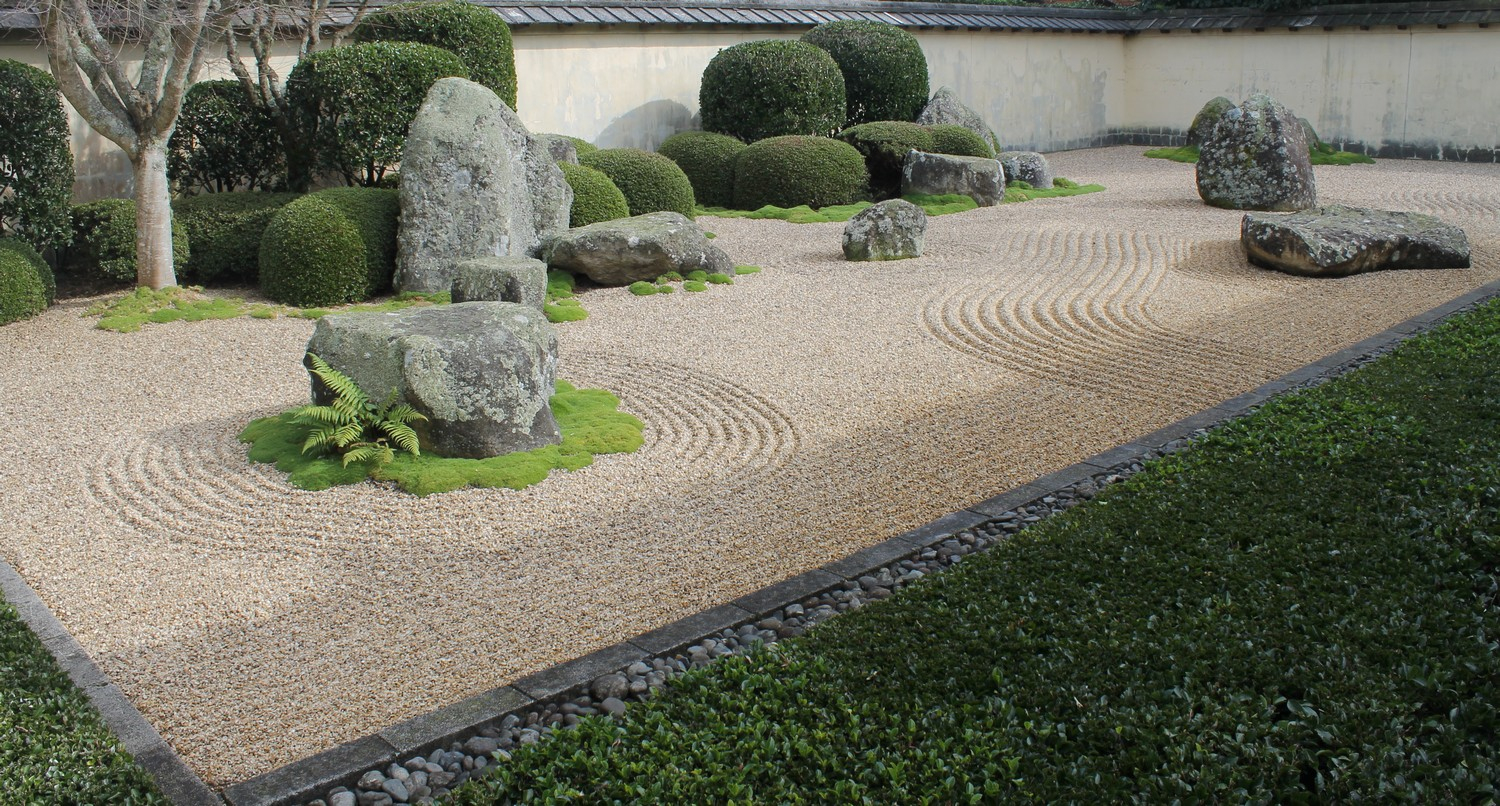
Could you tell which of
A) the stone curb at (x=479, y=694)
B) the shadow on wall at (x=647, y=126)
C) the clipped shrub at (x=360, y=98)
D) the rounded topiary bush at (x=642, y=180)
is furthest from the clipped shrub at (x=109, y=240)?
the shadow on wall at (x=647, y=126)

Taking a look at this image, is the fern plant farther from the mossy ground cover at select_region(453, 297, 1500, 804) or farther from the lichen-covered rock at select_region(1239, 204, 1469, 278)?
the lichen-covered rock at select_region(1239, 204, 1469, 278)

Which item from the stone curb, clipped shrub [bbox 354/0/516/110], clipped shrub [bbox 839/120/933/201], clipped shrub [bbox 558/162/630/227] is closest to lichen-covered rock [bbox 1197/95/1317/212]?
clipped shrub [bbox 839/120/933/201]

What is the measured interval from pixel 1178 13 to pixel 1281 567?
2051 cm

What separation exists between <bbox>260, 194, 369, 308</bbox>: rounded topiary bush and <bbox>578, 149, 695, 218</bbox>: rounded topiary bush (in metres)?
3.39

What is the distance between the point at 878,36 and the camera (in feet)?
56.1

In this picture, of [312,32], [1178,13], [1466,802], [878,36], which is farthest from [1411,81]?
[1466,802]

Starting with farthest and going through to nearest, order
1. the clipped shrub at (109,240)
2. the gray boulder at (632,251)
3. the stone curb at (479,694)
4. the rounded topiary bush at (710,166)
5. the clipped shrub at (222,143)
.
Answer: the rounded topiary bush at (710,166) < the clipped shrub at (222,143) < the gray boulder at (632,251) < the clipped shrub at (109,240) < the stone curb at (479,694)

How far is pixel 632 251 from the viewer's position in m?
9.96

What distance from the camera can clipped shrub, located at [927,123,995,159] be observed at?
51.7ft

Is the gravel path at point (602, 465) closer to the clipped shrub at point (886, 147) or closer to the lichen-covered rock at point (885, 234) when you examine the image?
the lichen-covered rock at point (885, 234)

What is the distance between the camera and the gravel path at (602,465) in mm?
4094

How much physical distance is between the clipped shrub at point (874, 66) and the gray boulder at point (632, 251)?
23.5 ft

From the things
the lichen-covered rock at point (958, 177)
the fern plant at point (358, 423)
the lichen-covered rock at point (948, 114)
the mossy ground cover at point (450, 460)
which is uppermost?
the lichen-covered rock at point (948, 114)

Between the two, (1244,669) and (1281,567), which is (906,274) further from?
(1244,669)
